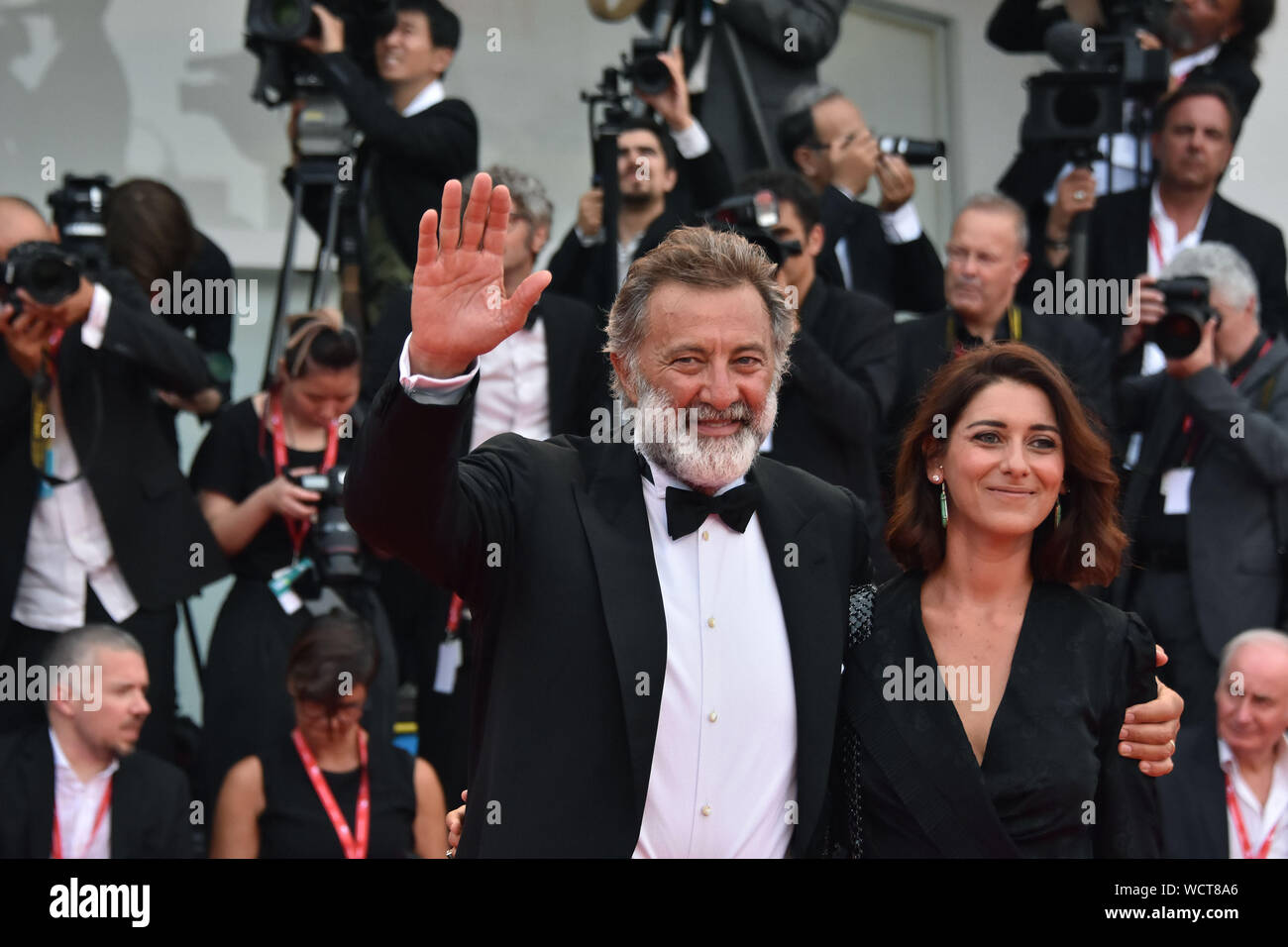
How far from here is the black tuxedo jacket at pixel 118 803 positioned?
4.41 m

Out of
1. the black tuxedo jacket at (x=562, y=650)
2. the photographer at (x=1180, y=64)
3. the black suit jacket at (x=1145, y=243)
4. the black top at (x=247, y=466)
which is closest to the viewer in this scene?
the black tuxedo jacket at (x=562, y=650)

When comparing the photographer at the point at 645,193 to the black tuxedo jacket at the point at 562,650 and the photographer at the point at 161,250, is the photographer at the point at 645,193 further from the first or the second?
the black tuxedo jacket at the point at 562,650

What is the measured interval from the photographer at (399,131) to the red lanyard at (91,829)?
171 cm

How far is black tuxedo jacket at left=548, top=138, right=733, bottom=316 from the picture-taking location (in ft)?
17.3

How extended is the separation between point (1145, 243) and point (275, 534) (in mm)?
2779


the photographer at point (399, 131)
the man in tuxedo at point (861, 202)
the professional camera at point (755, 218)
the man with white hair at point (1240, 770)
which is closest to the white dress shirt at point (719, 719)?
the professional camera at point (755, 218)

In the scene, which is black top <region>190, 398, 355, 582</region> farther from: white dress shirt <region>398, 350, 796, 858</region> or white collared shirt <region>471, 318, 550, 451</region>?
white dress shirt <region>398, 350, 796, 858</region>

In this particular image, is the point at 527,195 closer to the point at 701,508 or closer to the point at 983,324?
the point at 983,324

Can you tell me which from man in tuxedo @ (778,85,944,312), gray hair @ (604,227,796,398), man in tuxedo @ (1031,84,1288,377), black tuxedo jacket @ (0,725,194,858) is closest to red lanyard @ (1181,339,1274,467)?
man in tuxedo @ (1031,84,1288,377)

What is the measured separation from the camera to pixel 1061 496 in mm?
3064

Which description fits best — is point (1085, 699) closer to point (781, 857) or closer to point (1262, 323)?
point (781, 857)

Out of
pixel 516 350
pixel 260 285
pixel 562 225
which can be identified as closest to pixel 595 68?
pixel 562 225

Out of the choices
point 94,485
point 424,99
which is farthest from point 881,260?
point 94,485

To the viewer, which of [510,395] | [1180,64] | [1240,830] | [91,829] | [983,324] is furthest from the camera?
[1180,64]
